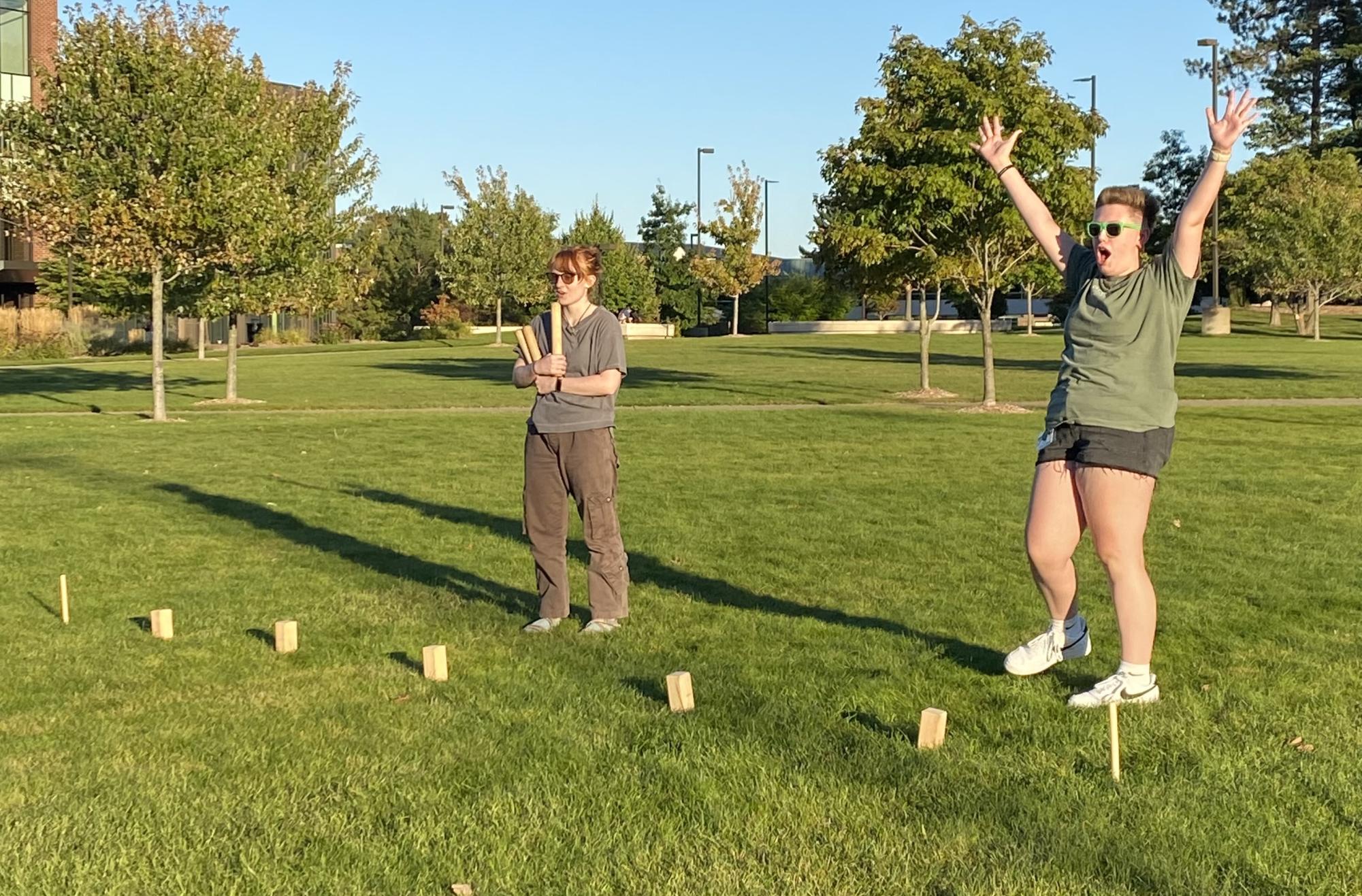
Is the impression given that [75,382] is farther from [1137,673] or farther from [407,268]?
[407,268]

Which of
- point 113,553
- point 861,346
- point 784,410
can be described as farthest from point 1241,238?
point 113,553

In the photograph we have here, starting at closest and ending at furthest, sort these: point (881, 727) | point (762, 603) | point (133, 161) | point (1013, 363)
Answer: point (881, 727), point (762, 603), point (133, 161), point (1013, 363)

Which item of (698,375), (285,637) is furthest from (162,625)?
(698,375)

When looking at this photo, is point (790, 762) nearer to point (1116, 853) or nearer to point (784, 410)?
point (1116, 853)

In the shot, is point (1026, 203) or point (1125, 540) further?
point (1026, 203)

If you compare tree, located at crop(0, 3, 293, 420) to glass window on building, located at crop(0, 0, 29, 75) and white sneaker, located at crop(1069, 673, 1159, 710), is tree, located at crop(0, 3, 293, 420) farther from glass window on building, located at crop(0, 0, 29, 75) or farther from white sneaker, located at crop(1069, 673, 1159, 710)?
glass window on building, located at crop(0, 0, 29, 75)

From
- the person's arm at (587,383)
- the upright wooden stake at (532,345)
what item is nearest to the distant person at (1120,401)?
the person's arm at (587,383)

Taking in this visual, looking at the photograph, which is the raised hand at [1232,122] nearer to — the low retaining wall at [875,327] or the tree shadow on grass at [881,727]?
the tree shadow on grass at [881,727]

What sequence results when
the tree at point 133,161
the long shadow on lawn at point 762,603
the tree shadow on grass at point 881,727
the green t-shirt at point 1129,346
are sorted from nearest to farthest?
the tree shadow on grass at point 881,727 → the green t-shirt at point 1129,346 → the long shadow on lawn at point 762,603 → the tree at point 133,161

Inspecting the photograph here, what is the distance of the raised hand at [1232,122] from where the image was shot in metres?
4.23

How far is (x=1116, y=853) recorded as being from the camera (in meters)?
3.35

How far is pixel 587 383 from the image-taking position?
5793mm

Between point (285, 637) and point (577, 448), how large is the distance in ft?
4.98

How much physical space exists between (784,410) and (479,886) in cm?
1706
